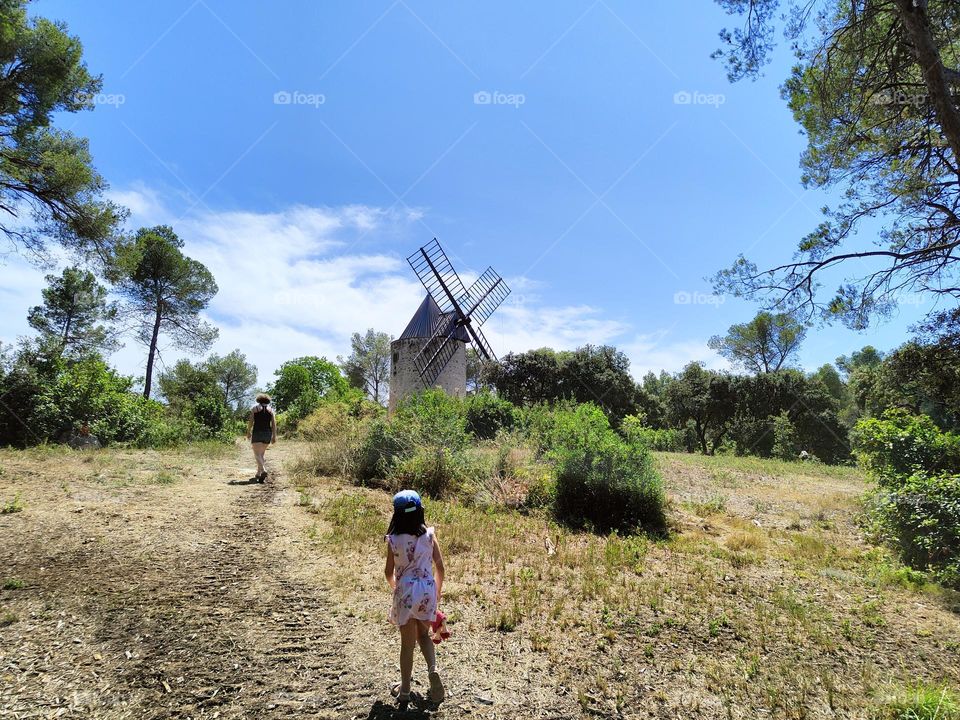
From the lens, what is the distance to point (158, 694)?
333cm

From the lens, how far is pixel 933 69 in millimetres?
6316

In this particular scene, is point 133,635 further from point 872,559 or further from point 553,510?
point 872,559

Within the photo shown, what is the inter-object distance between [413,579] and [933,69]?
906cm

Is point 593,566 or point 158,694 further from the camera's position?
point 593,566

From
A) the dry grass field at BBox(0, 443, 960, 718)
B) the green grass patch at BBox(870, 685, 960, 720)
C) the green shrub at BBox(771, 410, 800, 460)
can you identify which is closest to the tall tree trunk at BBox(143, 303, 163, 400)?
the dry grass field at BBox(0, 443, 960, 718)

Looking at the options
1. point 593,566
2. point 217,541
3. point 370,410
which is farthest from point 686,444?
point 217,541

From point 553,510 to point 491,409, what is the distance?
962 cm

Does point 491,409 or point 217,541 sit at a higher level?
point 491,409

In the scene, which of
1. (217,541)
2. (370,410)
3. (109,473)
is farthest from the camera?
(370,410)

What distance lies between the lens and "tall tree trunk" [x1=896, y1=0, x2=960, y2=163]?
6.25 m

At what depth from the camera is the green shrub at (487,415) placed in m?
18.7

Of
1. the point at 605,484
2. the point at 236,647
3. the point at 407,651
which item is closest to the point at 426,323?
the point at 605,484

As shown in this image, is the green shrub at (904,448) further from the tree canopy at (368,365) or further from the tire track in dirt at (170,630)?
the tree canopy at (368,365)

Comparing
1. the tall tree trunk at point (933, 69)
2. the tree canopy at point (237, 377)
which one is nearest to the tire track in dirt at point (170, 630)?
the tall tree trunk at point (933, 69)
